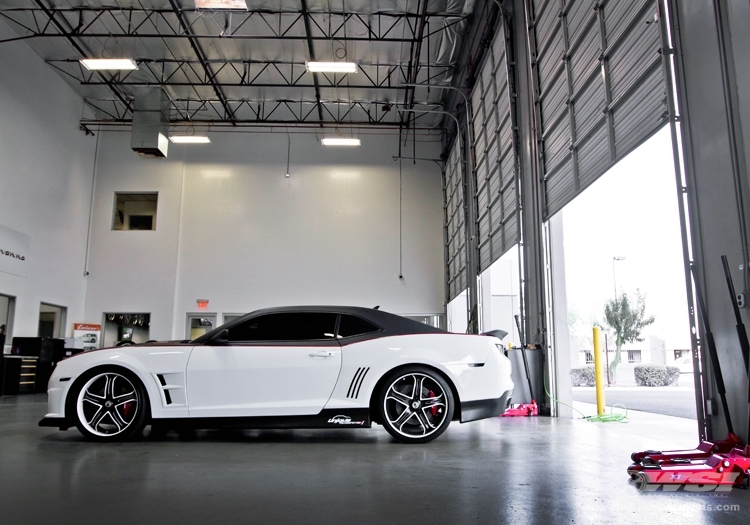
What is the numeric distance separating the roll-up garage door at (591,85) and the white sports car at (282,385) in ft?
9.26

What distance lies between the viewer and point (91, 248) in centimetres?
1725

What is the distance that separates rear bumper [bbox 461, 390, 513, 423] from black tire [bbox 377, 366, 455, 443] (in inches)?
4.4

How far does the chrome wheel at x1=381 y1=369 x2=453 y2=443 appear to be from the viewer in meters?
4.73

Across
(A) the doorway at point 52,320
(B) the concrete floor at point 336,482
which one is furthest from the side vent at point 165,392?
(A) the doorway at point 52,320

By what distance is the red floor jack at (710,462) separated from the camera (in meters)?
2.97

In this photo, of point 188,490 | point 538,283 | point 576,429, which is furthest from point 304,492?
point 538,283

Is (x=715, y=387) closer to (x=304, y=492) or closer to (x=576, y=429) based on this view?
(x=576, y=429)

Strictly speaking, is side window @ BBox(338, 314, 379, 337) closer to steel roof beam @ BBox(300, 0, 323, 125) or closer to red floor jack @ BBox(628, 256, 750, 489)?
red floor jack @ BBox(628, 256, 750, 489)

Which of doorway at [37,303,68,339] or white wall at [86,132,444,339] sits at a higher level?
white wall at [86,132,444,339]

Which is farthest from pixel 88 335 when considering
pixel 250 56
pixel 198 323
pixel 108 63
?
pixel 250 56

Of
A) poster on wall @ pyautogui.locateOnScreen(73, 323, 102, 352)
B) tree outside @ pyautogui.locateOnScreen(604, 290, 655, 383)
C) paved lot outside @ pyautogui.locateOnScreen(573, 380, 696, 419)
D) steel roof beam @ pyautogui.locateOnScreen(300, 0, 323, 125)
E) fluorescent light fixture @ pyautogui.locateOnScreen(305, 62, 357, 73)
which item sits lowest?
paved lot outside @ pyautogui.locateOnScreen(573, 380, 696, 419)

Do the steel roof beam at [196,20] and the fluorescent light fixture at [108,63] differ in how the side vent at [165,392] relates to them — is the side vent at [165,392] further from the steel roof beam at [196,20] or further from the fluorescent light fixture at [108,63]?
the steel roof beam at [196,20]

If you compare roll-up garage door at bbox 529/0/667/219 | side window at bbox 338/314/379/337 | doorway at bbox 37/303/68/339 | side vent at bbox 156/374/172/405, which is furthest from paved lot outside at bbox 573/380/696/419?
doorway at bbox 37/303/68/339

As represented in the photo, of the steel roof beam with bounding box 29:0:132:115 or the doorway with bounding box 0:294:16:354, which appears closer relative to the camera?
the steel roof beam with bounding box 29:0:132:115
